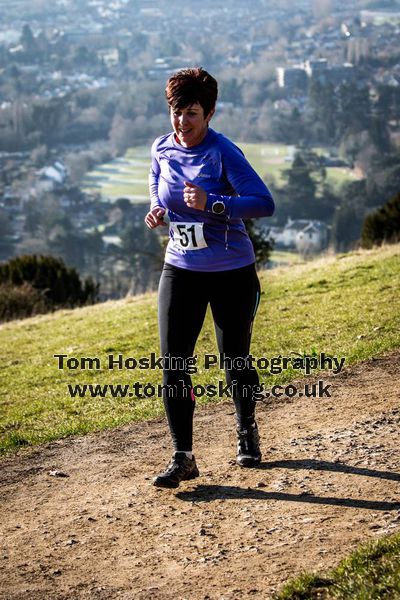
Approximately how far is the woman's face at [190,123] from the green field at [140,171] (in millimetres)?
67101

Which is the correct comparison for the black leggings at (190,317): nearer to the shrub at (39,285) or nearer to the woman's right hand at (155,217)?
the woman's right hand at (155,217)

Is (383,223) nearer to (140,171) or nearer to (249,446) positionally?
(249,446)

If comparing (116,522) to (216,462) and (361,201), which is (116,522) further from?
(361,201)

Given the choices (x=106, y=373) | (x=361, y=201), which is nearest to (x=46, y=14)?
(x=361, y=201)

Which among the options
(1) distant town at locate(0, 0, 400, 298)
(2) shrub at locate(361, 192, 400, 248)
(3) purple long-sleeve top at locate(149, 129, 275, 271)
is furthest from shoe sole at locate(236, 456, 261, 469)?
(1) distant town at locate(0, 0, 400, 298)

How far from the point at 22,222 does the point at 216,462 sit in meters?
75.8

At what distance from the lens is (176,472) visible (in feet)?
18.3

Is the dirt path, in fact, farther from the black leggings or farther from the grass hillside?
the grass hillside

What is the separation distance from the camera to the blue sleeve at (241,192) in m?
5.13

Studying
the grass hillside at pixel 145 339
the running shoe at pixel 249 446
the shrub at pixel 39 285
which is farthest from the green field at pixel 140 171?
the running shoe at pixel 249 446

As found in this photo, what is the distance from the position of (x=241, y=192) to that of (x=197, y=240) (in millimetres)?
347

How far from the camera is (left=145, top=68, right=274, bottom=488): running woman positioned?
5180 mm

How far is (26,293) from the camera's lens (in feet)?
67.8

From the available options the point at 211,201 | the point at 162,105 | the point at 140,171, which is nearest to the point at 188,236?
the point at 211,201
